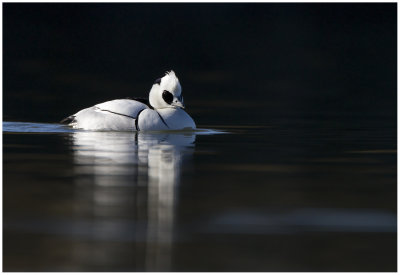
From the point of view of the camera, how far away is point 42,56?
1213 inches

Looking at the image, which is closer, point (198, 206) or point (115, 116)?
point (198, 206)

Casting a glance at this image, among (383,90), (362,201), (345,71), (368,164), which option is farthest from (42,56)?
(362,201)

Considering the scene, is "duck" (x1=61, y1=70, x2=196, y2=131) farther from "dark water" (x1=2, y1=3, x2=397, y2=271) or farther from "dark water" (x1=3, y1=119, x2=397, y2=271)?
"dark water" (x1=3, y1=119, x2=397, y2=271)

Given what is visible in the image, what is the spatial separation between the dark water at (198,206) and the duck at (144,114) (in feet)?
4.57

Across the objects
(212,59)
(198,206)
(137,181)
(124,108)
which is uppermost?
(212,59)

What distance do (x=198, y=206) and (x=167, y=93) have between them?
631 centimetres

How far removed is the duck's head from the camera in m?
13.4

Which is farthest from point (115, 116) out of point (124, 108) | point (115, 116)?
point (124, 108)

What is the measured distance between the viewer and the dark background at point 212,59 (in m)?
17.9

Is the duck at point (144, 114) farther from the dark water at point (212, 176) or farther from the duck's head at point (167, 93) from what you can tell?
the dark water at point (212, 176)

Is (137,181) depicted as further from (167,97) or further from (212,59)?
(212,59)

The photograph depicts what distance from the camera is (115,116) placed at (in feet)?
42.9

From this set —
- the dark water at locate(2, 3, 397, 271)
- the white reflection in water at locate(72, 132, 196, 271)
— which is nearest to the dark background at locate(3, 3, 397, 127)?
the dark water at locate(2, 3, 397, 271)

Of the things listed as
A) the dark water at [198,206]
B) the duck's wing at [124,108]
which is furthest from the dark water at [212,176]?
the duck's wing at [124,108]
